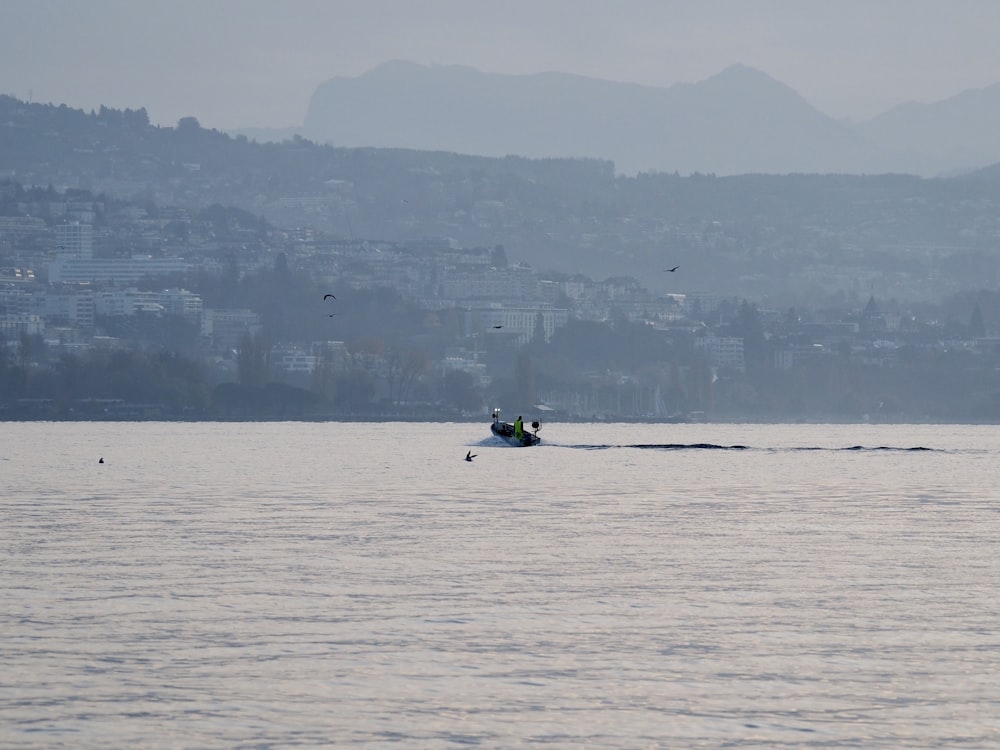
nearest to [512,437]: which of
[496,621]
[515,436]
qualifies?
[515,436]

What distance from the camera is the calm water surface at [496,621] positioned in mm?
26500

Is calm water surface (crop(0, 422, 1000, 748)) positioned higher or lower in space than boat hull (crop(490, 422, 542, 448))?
lower

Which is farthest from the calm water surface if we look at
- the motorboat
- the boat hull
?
the boat hull

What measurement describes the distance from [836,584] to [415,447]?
92.4 metres

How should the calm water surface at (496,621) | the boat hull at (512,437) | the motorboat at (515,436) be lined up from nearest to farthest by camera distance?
the calm water surface at (496,621) → the motorboat at (515,436) → the boat hull at (512,437)

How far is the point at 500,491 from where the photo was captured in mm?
72250

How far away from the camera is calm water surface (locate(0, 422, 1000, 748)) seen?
86.9ft

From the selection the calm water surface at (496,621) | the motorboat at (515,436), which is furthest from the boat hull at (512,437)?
the calm water surface at (496,621)

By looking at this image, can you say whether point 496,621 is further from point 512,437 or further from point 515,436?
point 512,437

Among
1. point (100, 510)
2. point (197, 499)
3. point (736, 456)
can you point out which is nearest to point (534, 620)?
point (100, 510)

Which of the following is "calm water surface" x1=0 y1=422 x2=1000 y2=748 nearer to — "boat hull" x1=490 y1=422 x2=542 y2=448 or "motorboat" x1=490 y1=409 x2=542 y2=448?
"motorboat" x1=490 y1=409 x2=542 y2=448

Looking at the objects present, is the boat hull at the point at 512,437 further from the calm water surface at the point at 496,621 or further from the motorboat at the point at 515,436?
the calm water surface at the point at 496,621

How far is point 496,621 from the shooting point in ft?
113

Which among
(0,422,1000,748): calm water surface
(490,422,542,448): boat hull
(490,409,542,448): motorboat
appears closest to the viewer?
(0,422,1000,748): calm water surface
